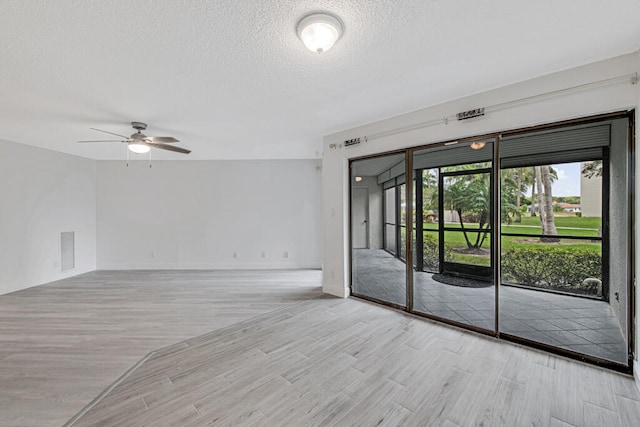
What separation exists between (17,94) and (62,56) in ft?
4.37

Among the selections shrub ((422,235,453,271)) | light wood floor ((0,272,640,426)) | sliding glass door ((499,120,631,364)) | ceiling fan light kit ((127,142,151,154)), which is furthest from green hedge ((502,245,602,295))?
ceiling fan light kit ((127,142,151,154))

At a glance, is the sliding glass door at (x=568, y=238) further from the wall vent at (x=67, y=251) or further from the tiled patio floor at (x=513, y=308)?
the wall vent at (x=67, y=251)

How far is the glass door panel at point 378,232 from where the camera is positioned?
3812mm

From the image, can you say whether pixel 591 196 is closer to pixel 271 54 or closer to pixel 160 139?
pixel 271 54

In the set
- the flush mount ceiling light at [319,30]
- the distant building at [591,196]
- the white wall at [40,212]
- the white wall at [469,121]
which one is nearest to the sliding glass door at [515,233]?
the distant building at [591,196]

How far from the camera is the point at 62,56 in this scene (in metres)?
2.04

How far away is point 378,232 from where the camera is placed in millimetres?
4113

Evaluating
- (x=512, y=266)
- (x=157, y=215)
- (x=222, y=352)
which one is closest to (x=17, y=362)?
(x=222, y=352)

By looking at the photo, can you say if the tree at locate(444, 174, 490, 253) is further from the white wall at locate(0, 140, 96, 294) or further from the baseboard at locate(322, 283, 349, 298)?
the white wall at locate(0, 140, 96, 294)

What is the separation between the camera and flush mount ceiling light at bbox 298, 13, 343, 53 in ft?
5.35

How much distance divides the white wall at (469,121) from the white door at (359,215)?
0.14 metres

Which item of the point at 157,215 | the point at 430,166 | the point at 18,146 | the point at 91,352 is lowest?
the point at 91,352

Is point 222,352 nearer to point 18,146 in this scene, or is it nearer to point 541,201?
point 541,201

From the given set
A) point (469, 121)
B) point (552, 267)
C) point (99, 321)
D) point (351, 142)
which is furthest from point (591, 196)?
point (99, 321)
